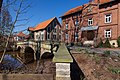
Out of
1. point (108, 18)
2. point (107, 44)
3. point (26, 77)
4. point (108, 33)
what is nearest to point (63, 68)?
point (26, 77)

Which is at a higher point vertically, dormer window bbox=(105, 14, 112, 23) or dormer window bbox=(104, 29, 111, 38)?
dormer window bbox=(105, 14, 112, 23)

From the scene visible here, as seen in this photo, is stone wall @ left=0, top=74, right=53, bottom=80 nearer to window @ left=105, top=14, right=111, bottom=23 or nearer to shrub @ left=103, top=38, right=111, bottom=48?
shrub @ left=103, top=38, right=111, bottom=48

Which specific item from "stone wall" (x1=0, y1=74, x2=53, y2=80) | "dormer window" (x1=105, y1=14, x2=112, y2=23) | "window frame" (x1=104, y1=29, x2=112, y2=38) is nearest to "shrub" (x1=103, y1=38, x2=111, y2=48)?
"window frame" (x1=104, y1=29, x2=112, y2=38)

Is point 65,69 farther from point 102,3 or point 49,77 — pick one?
point 102,3

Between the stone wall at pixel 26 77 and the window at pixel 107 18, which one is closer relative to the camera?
the stone wall at pixel 26 77

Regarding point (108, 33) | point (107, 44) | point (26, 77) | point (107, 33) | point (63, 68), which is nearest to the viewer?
point (63, 68)

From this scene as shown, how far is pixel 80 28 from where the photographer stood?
1258 inches

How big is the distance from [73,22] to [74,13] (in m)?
2.18

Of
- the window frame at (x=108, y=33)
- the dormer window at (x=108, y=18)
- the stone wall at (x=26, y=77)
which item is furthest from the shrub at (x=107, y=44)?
the stone wall at (x=26, y=77)

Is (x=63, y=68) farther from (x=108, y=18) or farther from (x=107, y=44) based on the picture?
(x=108, y=18)

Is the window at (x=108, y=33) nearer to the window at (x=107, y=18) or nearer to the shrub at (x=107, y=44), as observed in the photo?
the shrub at (x=107, y=44)

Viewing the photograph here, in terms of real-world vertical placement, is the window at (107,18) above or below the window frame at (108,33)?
above

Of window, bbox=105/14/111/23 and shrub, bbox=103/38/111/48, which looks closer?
shrub, bbox=103/38/111/48

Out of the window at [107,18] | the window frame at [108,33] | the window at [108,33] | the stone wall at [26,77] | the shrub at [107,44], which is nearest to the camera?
the stone wall at [26,77]
